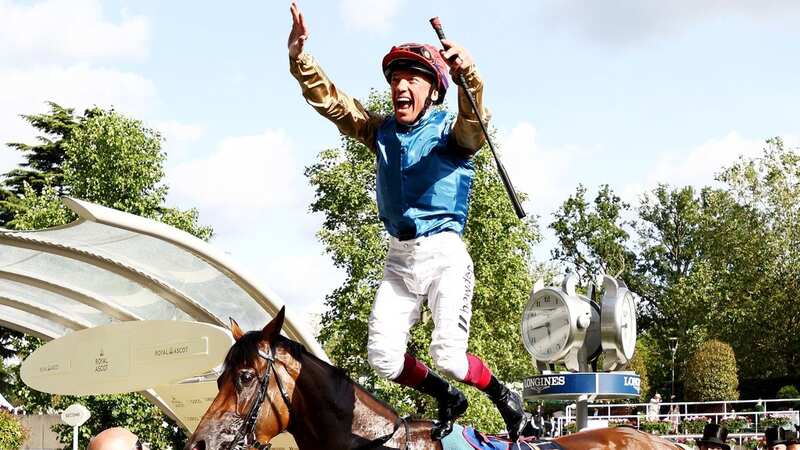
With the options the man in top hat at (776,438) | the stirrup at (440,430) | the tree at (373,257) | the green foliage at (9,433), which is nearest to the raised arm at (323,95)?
the stirrup at (440,430)

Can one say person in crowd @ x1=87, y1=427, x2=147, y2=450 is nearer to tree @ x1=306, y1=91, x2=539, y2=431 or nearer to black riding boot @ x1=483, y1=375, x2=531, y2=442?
black riding boot @ x1=483, y1=375, x2=531, y2=442

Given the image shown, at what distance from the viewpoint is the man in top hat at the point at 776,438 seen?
1135 cm

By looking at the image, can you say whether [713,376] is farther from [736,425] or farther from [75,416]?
[75,416]

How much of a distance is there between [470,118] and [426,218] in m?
0.55

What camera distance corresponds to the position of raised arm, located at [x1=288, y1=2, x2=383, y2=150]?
5.82 meters

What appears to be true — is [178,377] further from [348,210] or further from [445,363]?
[348,210]

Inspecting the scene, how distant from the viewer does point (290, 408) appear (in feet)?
16.6

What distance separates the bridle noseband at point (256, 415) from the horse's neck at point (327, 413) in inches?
4.1

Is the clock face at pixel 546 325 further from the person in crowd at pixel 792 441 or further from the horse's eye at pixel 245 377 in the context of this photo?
the horse's eye at pixel 245 377

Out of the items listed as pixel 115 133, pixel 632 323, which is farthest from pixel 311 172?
pixel 632 323

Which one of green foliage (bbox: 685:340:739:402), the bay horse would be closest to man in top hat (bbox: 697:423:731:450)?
the bay horse

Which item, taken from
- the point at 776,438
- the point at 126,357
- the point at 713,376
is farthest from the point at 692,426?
the point at 713,376

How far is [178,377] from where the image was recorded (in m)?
11.2

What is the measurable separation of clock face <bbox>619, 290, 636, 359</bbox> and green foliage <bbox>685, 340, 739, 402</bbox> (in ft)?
89.2
